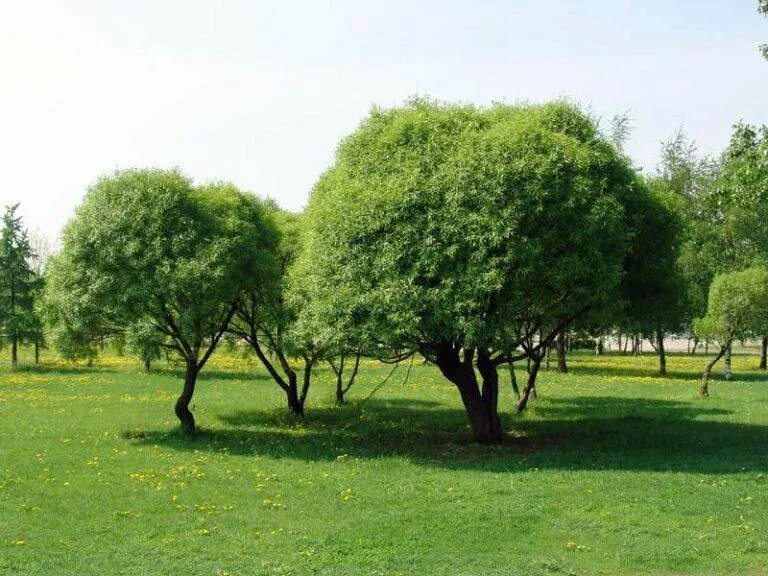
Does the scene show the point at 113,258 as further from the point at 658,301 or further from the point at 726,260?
the point at 726,260

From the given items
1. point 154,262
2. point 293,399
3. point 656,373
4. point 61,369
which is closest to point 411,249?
point 154,262

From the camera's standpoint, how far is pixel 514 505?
15055mm

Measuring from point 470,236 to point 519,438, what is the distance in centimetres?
772

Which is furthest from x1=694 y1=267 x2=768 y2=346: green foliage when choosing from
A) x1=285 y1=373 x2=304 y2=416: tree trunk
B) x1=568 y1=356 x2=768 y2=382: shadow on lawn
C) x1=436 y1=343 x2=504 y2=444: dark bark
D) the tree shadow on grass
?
the tree shadow on grass

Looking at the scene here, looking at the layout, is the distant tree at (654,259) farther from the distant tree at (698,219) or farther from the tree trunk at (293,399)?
the distant tree at (698,219)

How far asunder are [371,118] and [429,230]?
5.50 metres

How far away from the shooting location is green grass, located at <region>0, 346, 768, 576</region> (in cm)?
1183

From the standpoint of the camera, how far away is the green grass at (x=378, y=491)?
11828mm

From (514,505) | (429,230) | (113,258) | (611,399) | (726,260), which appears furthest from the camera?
(726,260)

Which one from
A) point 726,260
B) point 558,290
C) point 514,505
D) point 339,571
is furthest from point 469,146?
point 726,260

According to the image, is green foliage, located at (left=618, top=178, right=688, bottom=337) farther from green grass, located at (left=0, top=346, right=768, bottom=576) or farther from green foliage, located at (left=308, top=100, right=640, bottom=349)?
green grass, located at (left=0, top=346, right=768, bottom=576)

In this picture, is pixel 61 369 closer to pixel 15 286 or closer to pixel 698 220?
pixel 15 286

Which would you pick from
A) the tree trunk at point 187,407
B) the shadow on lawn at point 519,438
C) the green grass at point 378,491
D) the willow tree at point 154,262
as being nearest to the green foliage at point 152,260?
the willow tree at point 154,262

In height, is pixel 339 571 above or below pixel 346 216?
below
